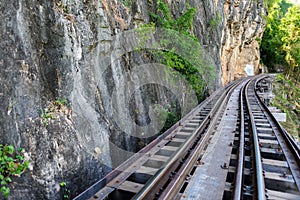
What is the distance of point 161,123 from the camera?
7.40 m

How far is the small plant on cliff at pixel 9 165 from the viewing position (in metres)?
2.75

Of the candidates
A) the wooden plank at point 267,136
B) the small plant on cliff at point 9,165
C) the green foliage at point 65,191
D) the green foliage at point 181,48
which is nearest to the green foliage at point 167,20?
the green foliage at point 181,48

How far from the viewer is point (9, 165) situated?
282 centimetres

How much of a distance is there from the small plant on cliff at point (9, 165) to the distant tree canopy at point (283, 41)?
3668 cm

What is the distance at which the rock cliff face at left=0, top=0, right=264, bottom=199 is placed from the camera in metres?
3.11

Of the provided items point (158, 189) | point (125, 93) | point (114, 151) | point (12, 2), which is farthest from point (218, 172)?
point (12, 2)

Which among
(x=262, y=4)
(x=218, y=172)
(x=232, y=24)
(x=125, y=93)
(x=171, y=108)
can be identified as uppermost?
(x=262, y=4)

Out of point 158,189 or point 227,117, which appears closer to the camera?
point 158,189

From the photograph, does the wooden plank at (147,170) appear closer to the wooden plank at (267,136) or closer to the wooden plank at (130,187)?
the wooden plank at (130,187)

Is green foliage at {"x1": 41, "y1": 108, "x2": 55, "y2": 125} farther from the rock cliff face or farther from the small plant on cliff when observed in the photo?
the small plant on cliff

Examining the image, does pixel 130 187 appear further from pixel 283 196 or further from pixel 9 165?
pixel 283 196

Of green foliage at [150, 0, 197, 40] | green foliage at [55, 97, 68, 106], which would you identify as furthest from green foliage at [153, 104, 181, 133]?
green foliage at [150, 0, 197, 40]

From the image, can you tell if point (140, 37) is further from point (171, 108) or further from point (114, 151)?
point (114, 151)

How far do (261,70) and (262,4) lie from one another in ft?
41.3
